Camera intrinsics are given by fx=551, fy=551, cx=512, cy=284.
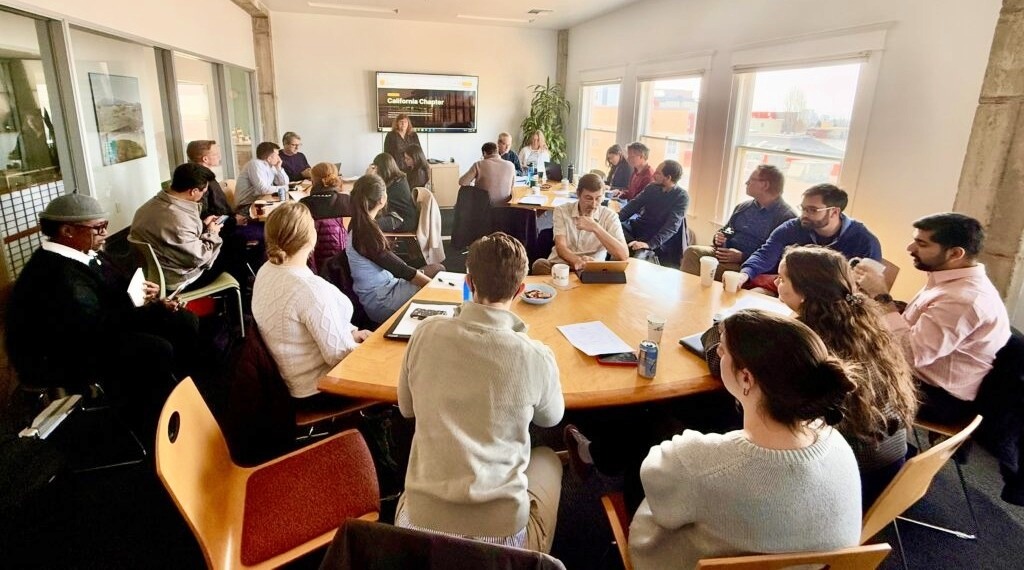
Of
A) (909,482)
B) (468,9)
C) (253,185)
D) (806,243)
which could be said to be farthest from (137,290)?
(468,9)

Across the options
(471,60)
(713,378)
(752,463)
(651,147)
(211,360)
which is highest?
(471,60)

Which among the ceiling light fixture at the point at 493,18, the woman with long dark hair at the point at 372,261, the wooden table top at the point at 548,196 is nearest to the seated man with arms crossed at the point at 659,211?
A: the wooden table top at the point at 548,196

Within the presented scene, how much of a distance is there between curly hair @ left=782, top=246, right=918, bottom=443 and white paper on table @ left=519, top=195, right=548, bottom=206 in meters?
3.35

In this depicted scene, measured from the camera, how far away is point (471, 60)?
27.8 feet

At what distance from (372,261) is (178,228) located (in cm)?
126

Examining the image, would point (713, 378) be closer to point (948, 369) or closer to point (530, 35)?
point (948, 369)

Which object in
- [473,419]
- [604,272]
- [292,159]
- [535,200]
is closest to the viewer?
[473,419]

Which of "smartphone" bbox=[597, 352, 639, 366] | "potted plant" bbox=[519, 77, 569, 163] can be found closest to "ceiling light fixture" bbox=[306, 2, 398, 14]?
"potted plant" bbox=[519, 77, 569, 163]

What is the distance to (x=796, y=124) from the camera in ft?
14.8

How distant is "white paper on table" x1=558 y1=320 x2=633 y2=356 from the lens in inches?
76.9

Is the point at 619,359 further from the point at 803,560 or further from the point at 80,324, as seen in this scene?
the point at 80,324

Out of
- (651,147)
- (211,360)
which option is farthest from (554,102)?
(211,360)

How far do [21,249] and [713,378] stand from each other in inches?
129

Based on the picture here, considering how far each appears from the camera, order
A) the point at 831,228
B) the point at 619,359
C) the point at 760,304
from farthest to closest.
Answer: the point at 831,228 < the point at 760,304 < the point at 619,359
